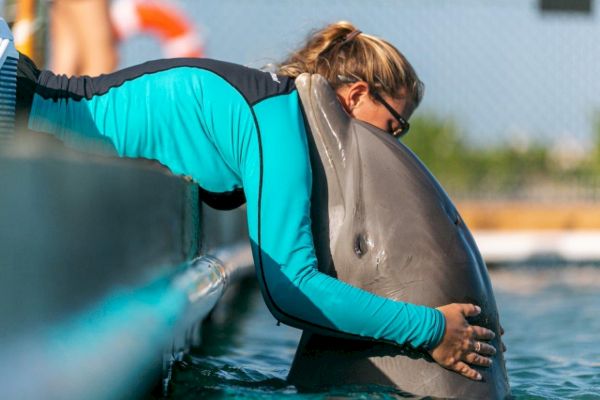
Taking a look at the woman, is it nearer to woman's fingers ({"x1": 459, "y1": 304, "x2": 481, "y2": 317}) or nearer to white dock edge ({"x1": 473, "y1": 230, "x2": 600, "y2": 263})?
woman's fingers ({"x1": 459, "y1": 304, "x2": 481, "y2": 317})

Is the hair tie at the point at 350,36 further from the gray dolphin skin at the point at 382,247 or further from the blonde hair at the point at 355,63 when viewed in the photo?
the gray dolphin skin at the point at 382,247

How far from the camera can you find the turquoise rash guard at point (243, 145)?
2695 mm

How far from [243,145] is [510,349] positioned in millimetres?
2482

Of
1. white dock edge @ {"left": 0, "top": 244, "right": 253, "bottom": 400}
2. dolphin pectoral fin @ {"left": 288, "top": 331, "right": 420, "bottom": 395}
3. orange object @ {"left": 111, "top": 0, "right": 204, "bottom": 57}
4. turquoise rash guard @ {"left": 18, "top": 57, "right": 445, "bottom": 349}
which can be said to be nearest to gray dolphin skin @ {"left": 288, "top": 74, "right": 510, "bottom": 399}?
dolphin pectoral fin @ {"left": 288, "top": 331, "right": 420, "bottom": 395}

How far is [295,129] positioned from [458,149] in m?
42.4

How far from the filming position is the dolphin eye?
2.86m

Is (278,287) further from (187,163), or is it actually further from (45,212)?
(45,212)

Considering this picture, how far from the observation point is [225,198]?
3250 millimetres

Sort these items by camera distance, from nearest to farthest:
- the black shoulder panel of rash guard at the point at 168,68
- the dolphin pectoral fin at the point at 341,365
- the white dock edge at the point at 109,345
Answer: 1. the white dock edge at the point at 109,345
2. the dolphin pectoral fin at the point at 341,365
3. the black shoulder panel of rash guard at the point at 168,68

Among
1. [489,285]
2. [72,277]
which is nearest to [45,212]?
[72,277]

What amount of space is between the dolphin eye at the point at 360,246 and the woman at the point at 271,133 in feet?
0.58

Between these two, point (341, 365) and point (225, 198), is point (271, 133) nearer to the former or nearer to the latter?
point (225, 198)

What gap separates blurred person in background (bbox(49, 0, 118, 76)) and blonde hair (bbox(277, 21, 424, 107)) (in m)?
3.17

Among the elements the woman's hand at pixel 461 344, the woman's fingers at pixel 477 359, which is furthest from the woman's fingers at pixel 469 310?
the woman's fingers at pixel 477 359
